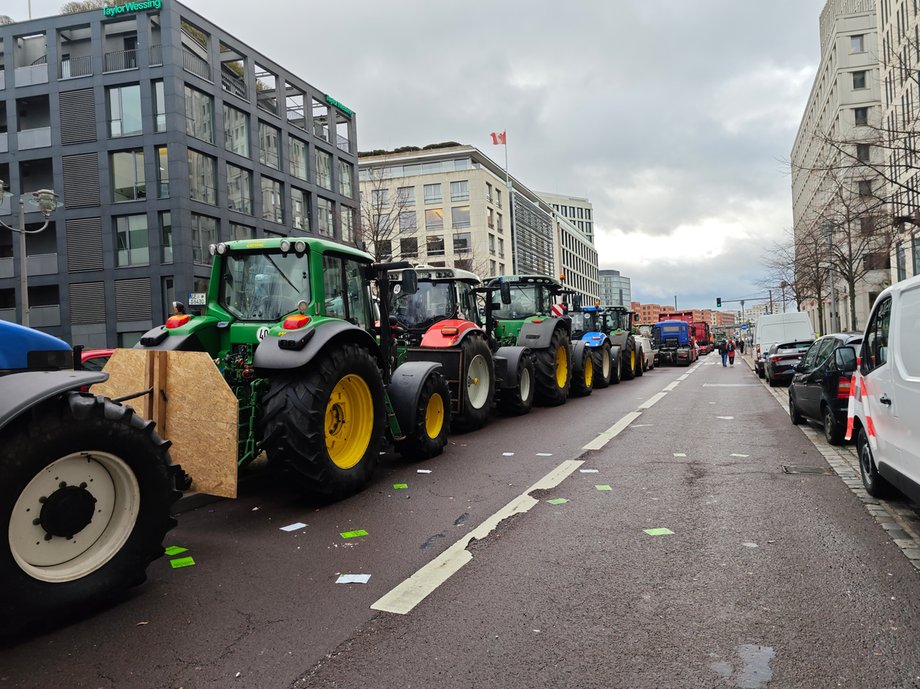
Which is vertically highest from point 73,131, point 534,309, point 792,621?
point 73,131

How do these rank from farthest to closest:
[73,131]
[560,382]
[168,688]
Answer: [73,131]
[560,382]
[168,688]

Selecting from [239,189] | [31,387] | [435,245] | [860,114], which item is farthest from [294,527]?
[435,245]

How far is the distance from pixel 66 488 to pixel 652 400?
13915 millimetres

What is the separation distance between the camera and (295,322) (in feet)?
19.7

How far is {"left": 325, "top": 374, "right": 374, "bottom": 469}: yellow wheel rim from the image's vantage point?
631cm

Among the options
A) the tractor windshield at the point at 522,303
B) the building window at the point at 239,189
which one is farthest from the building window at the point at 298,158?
the tractor windshield at the point at 522,303

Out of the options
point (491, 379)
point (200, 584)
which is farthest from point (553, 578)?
point (491, 379)

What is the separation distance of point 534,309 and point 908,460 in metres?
10.9

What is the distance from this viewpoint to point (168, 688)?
3016mm

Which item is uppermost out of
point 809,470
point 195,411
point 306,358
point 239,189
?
point 239,189

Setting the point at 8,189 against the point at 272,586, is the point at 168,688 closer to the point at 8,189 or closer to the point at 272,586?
the point at 272,586

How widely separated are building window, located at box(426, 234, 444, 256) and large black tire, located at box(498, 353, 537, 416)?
60.9m

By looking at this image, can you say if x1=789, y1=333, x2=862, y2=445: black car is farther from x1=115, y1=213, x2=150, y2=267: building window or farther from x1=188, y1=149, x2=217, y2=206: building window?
x1=115, y1=213, x2=150, y2=267: building window

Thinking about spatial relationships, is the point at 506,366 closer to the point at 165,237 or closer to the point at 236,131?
the point at 165,237
